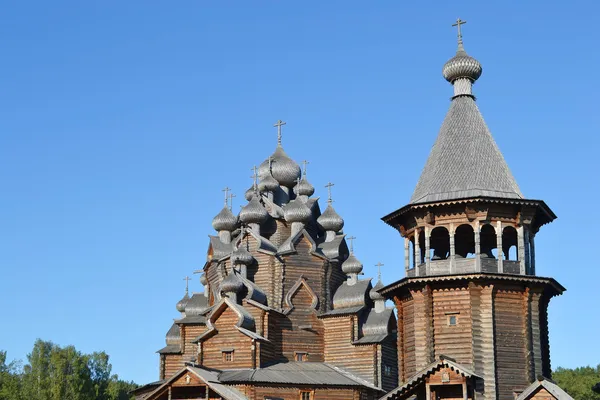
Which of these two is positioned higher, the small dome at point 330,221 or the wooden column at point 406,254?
the small dome at point 330,221

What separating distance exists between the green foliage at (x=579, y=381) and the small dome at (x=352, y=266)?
64.9ft

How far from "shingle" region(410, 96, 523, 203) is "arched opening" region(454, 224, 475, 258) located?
5.85ft

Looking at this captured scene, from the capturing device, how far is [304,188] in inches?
1646

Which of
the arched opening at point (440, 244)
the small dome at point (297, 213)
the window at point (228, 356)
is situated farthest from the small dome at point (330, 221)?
the arched opening at point (440, 244)

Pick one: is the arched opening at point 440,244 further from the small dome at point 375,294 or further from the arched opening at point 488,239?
the small dome at point 375,294

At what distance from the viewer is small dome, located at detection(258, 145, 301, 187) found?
41656mm

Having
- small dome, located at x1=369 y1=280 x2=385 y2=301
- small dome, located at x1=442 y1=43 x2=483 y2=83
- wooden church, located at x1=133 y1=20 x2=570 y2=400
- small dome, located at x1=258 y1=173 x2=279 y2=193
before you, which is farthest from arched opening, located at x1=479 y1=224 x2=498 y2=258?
small dome, located at x1=258 y1=173 x2=279 y2=193

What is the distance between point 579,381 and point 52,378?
3235 cm

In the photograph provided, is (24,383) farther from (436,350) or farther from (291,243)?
(436,350)

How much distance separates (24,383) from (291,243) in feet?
71.3

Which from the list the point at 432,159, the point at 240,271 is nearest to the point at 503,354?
the point at 432,159

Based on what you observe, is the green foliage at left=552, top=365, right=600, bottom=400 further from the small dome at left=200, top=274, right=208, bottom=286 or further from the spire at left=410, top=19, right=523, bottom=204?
the spire at left=410, top=19, right=523, bottom=204

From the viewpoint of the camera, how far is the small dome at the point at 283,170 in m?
41.7

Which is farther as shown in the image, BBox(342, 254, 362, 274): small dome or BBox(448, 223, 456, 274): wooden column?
BBox(342, 254, 362, 274): small dome
